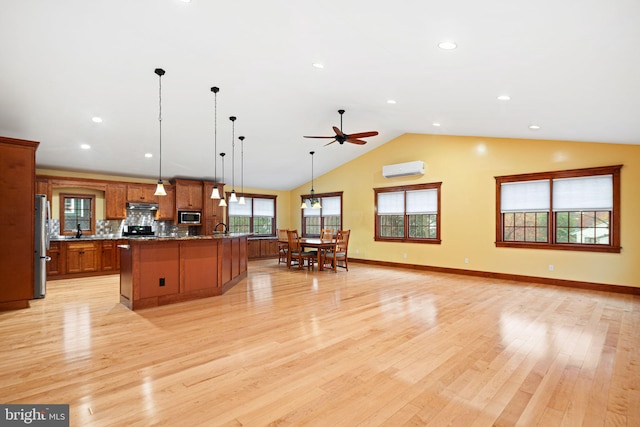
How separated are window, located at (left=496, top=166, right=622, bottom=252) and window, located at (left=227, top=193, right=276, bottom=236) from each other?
687cm

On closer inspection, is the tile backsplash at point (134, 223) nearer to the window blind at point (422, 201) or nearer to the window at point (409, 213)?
the window at point (409, 213)

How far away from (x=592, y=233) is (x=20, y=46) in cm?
875

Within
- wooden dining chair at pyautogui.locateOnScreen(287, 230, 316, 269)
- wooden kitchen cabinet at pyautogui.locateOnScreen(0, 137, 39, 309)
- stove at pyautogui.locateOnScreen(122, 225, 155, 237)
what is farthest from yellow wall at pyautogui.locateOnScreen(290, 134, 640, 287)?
wooden kitchen cabinet at pyautogui.locateOnScreen(0, 137, 39, 309)

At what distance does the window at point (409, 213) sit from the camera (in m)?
7.81

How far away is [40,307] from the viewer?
4.47 meters

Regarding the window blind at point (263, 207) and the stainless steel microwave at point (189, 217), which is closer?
the stainless steel microwave at point (189, 217)

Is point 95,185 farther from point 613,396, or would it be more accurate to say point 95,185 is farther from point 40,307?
point 613,396

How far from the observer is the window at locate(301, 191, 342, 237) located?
10031 mm

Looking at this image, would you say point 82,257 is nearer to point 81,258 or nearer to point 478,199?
point 81,258

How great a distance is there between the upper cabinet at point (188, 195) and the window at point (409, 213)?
15.9ft

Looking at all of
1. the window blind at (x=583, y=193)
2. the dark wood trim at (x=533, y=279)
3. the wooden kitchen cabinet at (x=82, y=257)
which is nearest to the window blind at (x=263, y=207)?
the dark wood trim at (x=533, y=279)

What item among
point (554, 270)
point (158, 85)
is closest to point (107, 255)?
point (158, 85)

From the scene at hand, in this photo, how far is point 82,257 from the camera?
6.82 metres

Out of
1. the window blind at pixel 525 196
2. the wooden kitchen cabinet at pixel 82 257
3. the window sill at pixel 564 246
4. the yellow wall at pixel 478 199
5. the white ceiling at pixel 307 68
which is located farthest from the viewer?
the wooden kitchen cabinet at pixel 82 257
